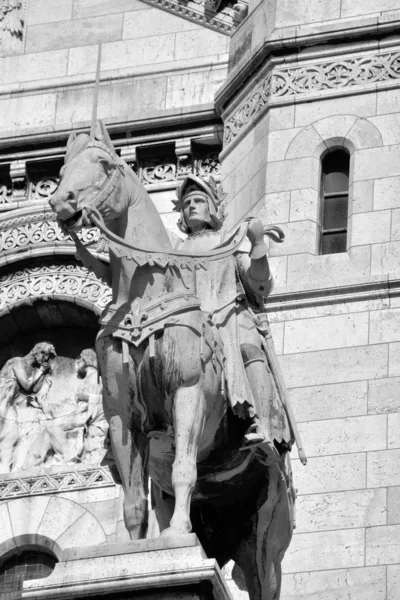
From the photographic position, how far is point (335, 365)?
625 inches

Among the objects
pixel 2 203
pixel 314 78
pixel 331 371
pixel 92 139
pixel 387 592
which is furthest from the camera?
pixel 2 203

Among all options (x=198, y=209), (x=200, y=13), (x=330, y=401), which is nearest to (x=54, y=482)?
(x=330, y=401)

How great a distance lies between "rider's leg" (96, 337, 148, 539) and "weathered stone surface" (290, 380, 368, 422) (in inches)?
104

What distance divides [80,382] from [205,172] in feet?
6.16

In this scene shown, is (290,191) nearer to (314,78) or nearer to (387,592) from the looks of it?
(314,78)

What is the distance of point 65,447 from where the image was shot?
1762 cm

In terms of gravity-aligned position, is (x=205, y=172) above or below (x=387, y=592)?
above

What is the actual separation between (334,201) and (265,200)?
20.1 inches

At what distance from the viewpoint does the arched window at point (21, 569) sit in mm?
17109

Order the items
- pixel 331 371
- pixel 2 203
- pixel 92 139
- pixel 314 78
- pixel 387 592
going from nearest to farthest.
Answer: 1. pixel 92 139
2. pixel 387 592
3. pixel 331 371
4. pixel 314 78
5. pixel 2 203

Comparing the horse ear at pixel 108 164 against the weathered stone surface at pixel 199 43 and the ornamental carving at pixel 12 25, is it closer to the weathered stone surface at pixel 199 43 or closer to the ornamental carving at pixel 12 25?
the weathered stone surface at pixel 199 43

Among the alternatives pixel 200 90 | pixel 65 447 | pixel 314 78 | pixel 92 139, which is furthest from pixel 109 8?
pixel 92 139

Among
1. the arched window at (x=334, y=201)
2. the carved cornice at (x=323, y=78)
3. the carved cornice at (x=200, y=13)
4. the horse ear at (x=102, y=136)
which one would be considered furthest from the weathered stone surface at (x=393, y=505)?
the carved cornice at (x=200, y=13)

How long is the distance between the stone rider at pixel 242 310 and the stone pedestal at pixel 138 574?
3.45ft
